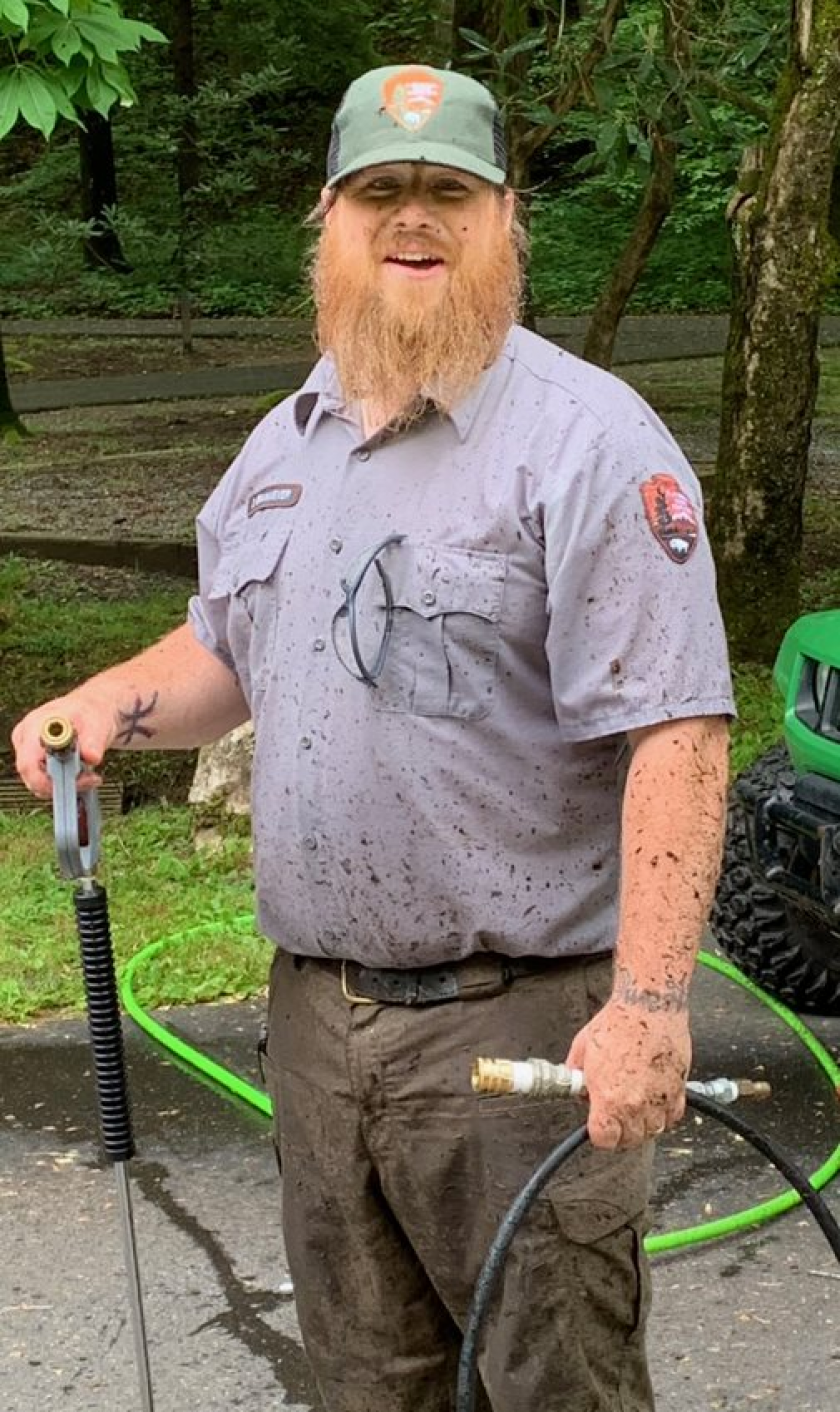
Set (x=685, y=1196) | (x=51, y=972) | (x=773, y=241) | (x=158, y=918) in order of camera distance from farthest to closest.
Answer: (x=773, y=241), (x=158, y=918), (x=51, y=972), (x=685, y=1196)

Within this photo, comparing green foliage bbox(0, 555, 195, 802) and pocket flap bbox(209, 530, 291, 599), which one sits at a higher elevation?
pocket flap bbox(209, 530, 291, 599)

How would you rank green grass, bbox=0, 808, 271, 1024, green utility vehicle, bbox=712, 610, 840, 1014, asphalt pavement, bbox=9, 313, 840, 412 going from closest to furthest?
green utility vehicle, bbox=712, 610, 840, 1014 < green grass, bbox=0, 808, 271, 1024 < asphalt pavement, bbox=9, 313, 840, 412

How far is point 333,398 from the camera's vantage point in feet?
7.88

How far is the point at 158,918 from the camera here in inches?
226

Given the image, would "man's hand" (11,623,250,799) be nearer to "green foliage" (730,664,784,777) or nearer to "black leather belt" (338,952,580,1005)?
"black leather belt" (338,952,580,1005)

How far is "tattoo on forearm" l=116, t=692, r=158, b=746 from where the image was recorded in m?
2.58

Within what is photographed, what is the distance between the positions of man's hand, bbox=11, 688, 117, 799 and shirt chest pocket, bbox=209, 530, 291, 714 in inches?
7.2

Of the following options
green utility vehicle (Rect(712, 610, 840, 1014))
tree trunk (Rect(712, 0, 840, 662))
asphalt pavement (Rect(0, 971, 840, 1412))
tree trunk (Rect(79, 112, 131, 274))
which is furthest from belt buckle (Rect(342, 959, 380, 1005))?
tree trunk (Rect(79, 112, 131, 274))

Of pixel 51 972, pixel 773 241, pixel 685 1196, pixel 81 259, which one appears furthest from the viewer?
pixel 81 259

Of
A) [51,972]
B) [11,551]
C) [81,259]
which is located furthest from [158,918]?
[81,259]

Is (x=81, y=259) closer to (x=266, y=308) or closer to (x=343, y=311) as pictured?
(x=266, y=308)

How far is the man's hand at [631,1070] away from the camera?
2.13m

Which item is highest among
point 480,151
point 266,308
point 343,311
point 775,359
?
point 480,151

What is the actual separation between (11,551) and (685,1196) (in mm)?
8211
